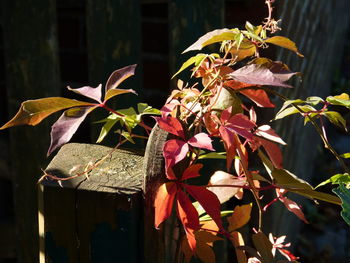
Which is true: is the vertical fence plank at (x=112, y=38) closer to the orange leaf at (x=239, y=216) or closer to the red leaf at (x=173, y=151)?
the orange leaf at (x=239, y=216)

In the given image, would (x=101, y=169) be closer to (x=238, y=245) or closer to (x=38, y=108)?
(x=38, y=108)

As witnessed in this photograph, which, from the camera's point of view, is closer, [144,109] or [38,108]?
[38,108]

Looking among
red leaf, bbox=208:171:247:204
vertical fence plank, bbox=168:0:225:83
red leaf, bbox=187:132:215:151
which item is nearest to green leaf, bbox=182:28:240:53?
red leaf, bbox=187:132:215:151

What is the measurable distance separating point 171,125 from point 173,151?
1.9 inches

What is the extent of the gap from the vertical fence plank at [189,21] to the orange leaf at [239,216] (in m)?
1.01

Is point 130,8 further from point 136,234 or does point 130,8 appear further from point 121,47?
point 136,234

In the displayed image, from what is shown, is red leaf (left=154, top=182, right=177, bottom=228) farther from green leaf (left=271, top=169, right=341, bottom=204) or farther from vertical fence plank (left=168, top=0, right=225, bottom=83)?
vertical fence plank (left=168, top=0, right=225, bottom=83)

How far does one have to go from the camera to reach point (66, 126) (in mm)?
943

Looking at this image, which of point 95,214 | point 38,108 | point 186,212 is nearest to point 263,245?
point 186,212

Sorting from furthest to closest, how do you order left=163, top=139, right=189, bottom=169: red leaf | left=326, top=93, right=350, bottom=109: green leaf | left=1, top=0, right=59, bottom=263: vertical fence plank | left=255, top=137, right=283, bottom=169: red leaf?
left=1, top=0, right=59, bottom=263: vertical fence plank < left=255, top=137, right=283, bottom=169: red leaf < left=326, top=93, right=350, bottom=109: green leaf < left=163, top=139, right=189, bottom=169: red leaf

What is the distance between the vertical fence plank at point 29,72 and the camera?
7.20ft

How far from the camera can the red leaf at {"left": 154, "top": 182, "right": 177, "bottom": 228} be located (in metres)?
0.92

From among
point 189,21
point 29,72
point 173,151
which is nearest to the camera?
point 173,151

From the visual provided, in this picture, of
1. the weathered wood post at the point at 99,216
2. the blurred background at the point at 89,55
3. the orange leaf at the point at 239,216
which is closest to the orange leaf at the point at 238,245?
the orange leaf at the point at 239,216
